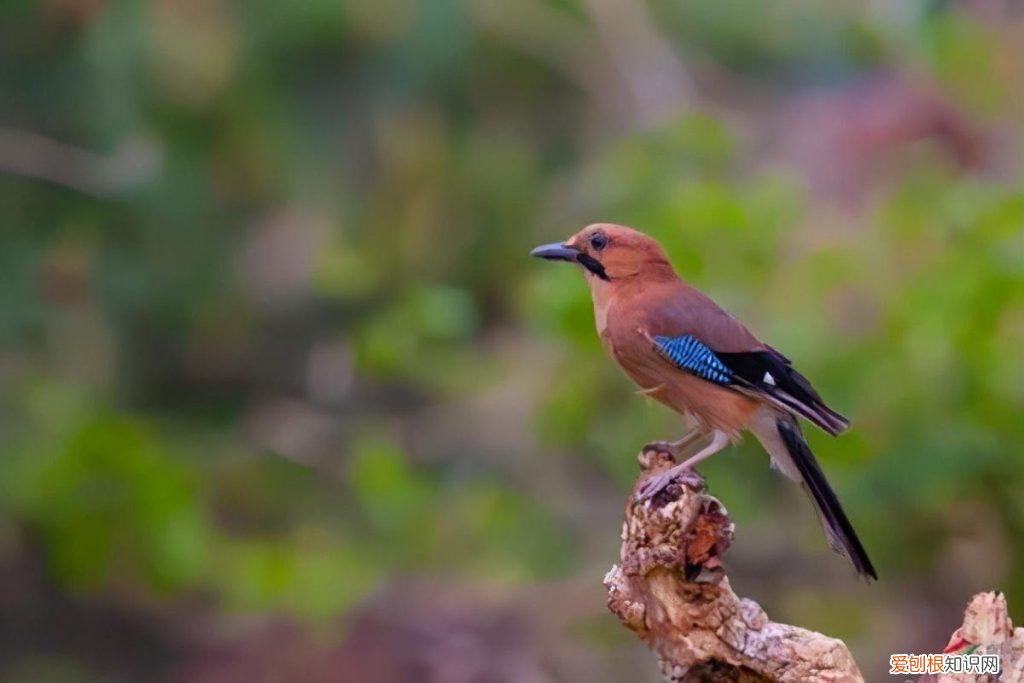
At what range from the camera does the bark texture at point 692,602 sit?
302cm

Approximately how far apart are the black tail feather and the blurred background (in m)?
2.05

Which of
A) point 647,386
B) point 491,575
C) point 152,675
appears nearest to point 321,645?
point 491,575

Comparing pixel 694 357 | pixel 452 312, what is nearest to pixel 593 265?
pixel 694 357

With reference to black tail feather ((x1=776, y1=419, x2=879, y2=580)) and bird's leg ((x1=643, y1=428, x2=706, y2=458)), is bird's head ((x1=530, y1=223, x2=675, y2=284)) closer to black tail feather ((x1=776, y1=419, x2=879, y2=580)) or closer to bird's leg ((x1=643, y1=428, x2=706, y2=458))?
bird's leg ((x1=643, y1=428, x2=706, y2=458))

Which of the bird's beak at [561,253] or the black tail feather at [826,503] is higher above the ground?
the bird's beak at [561,253]

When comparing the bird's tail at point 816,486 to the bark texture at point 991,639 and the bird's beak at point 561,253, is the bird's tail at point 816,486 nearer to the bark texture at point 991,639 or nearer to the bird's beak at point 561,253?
the bark texture at point 991,639

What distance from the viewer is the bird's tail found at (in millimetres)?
3355

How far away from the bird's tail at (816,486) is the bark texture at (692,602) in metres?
0.36

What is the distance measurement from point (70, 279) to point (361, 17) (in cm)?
210

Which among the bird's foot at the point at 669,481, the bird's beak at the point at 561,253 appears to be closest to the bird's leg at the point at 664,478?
the bird's foot at the point at 669,481

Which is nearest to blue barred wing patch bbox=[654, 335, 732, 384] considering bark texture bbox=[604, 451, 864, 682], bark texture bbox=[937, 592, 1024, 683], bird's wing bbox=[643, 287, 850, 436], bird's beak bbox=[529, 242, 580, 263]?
bird's wing bbox=[643, 287, 850, 436]

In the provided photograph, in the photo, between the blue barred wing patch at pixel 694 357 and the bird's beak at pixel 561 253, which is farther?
the bird's beak at pixel 561 253

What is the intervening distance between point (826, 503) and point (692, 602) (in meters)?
0.54

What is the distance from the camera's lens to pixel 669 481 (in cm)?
314
